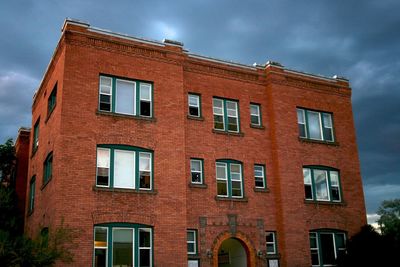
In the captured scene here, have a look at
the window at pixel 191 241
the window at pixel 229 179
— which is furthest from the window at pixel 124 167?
the window at pixel 229 179

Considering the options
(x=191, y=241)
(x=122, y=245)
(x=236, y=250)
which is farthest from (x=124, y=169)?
(x=236, y=250)

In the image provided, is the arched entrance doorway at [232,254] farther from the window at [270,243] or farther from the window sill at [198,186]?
the window sill at [198,186]

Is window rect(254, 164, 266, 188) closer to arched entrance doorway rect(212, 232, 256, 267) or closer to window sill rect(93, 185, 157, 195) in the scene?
arched entrance doorway rect(212, 232, 256, 267)

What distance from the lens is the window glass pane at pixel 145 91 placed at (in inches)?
949

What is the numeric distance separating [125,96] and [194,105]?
4034mm

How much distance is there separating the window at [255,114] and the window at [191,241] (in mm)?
7289

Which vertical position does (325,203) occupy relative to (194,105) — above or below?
below

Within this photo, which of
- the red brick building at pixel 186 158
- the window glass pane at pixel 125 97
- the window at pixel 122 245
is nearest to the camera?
the window at pixel 122 245

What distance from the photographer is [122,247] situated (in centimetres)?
2138

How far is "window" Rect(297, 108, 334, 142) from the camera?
94.1ft

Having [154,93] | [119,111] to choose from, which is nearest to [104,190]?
[119,111]

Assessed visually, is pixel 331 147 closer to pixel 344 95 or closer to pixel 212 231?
pixel 344 95

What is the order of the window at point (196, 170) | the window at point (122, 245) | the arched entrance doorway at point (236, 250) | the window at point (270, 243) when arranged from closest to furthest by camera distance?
1. the window at point (122, 245)
2. the arched entrance doorway at point (236, 250)
3. the window at point (196, 170)
4. the window at point (270, 243)

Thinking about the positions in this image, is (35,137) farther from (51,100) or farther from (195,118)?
(195,118)
